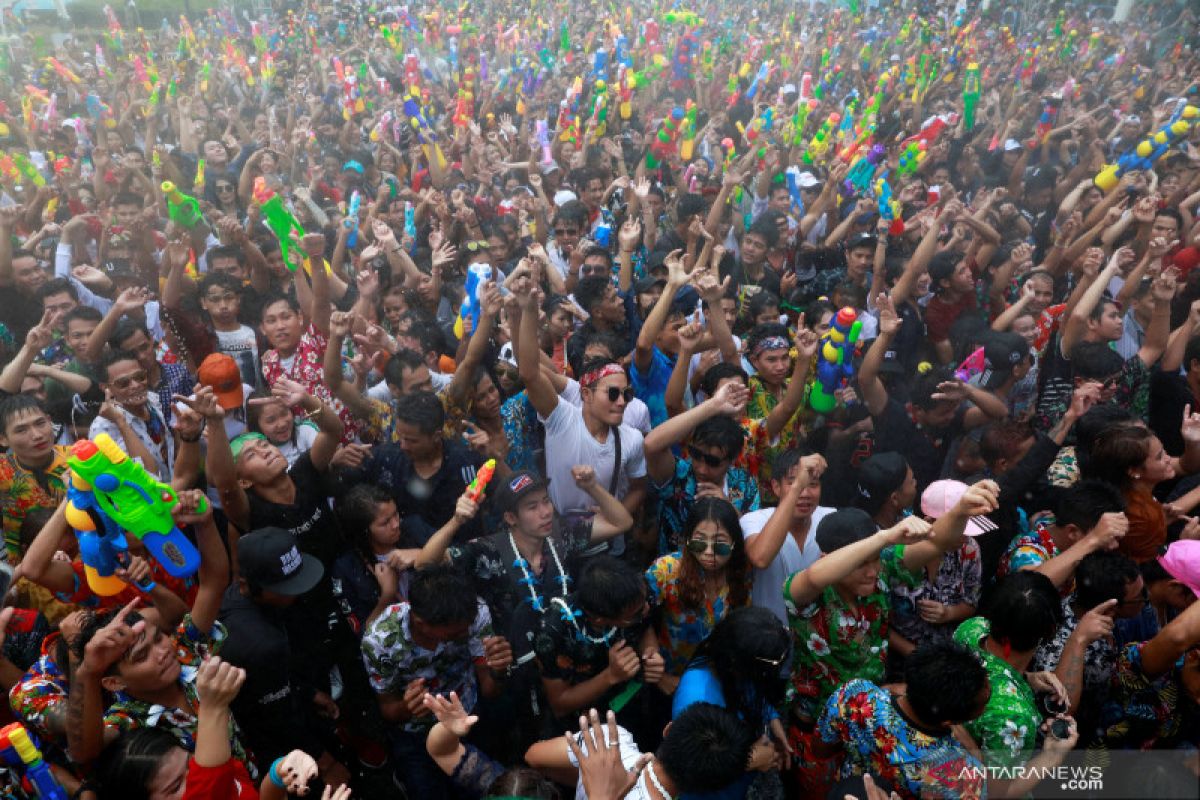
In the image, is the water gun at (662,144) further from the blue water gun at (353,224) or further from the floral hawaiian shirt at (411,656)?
the floral hawaiian shirt at (411,656)

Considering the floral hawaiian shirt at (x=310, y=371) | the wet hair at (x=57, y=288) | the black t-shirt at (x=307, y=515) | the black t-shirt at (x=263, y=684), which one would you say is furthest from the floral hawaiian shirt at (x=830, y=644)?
the wet hair at (x=57, y=288)

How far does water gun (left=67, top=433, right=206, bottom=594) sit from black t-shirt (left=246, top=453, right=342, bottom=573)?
522 millimetres

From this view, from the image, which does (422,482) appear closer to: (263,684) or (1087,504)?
(263,684)

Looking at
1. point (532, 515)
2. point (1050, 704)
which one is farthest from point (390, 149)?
point (1050, 704)

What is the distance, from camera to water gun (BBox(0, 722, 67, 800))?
2.38m

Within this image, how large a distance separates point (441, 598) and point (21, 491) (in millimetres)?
2431

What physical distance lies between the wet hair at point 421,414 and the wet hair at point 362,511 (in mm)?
383

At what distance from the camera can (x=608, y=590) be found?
2.89 metres

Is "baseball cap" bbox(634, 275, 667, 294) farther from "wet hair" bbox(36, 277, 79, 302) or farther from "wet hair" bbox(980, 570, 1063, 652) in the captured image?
"wet hair" bbox(36, 277, 79, 302)

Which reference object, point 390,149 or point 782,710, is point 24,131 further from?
point 782,710

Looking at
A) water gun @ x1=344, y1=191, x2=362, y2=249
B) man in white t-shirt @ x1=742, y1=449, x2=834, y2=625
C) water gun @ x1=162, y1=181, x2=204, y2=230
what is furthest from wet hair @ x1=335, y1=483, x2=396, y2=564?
water gun @ x1=162, y1=181, x2=204, y2=230

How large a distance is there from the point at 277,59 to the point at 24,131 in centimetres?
702

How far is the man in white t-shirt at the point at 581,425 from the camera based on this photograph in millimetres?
3898

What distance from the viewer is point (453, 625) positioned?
296 cm
